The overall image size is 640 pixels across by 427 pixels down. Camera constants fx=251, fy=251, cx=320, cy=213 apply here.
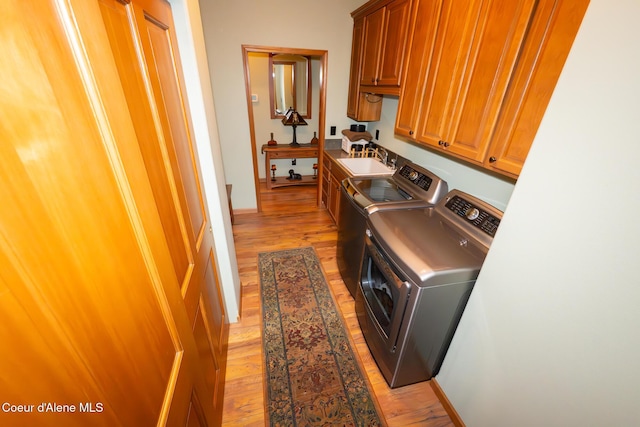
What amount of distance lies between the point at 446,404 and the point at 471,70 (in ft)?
6.13

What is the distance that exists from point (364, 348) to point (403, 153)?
1.80m

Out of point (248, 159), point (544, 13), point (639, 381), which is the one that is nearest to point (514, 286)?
point (639, 381)

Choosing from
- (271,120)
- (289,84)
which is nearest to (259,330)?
(271,120)

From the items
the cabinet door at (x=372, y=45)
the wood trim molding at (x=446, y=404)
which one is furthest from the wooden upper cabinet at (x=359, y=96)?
the wood trim molding at (x=446, y=404)

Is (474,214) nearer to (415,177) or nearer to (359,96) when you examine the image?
(415,177)

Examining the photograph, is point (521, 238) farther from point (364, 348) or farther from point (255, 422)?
point (255, 422)

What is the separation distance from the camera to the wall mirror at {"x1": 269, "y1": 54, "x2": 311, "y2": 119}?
162 inches

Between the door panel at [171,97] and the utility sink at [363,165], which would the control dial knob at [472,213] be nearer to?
the utility sink at [363,165]

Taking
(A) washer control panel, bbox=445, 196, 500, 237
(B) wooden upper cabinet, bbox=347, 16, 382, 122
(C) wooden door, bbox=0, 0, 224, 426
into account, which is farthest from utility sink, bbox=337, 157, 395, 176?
(C) wooden door, bbox=0, 0, 224, 426

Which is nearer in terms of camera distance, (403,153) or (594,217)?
(594,217)

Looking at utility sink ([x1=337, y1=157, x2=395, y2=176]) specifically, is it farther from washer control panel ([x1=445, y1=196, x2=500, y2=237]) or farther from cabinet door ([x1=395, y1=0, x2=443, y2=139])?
washer control panel ([x1=445, y1=196, x2=500, y2=237])

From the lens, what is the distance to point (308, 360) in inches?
66.1

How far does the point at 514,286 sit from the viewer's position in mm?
1006

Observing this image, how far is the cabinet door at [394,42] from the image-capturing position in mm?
1937
